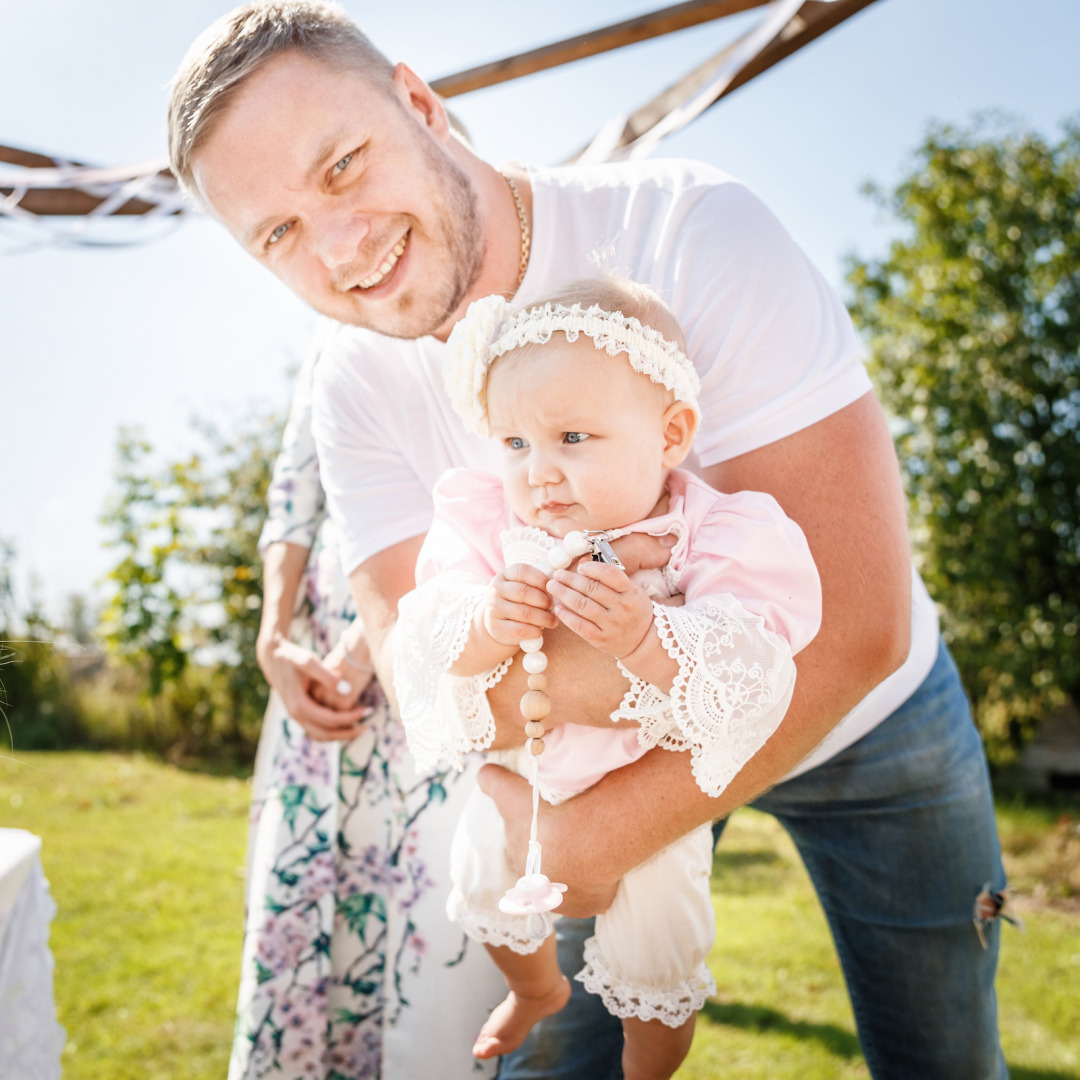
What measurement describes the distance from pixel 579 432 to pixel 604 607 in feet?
0.97

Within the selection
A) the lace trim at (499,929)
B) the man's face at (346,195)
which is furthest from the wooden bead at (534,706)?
the man's face at (346,195)

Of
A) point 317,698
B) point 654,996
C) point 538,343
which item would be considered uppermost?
point 538,343

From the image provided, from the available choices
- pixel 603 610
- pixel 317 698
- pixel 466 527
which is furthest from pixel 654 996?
pixel 317 698

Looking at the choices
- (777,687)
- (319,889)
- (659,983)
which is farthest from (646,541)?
(319,889)

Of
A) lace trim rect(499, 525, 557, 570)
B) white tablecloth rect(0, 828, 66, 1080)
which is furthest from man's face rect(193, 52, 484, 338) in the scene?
white tablecloth rect(0, 828, 66, 1080)

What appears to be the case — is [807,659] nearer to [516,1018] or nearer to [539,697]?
[539,697]

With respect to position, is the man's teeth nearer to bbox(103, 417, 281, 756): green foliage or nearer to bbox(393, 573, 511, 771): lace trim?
bbox(393, 573, 511, 771): lace trim

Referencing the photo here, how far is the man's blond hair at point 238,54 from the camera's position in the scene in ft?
5.09

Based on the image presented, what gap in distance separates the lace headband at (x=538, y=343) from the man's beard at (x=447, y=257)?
0.99ft

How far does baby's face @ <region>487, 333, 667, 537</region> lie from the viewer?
129 centimetres

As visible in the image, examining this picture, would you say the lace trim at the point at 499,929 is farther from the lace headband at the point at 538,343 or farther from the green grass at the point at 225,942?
the green grass at the point at 225,942

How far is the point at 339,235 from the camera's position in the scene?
161 cm

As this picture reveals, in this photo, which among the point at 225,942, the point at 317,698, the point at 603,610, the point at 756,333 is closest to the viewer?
the point at 603,610

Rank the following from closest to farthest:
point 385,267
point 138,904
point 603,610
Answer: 1. point 603,610
2. point 385,267
3. point 138,904
